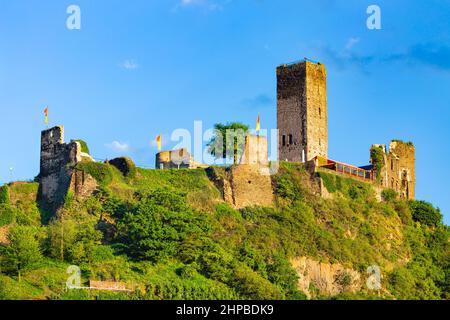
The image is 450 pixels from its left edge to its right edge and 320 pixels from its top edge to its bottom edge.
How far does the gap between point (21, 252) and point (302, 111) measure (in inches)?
1016

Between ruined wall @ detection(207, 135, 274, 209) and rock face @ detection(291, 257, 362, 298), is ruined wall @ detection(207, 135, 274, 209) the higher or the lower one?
the higher one

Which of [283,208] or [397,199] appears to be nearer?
[283,208]

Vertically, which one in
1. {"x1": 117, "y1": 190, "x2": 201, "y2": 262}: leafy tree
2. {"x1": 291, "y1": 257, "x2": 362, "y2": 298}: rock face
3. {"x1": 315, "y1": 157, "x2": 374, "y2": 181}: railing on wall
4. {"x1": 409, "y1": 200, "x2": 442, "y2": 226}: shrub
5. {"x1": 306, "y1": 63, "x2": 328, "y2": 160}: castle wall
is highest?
{"x1": 306, "y1": 63, "x2": 328, "y2": 160}: castle wall

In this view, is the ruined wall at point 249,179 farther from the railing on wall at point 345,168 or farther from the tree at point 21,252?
the tree at point 21,252

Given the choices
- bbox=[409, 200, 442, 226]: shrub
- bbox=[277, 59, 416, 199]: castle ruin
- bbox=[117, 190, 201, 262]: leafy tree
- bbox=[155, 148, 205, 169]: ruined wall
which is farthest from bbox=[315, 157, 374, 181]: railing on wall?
bbox=[117, 190, 201, 262]: leafy tree

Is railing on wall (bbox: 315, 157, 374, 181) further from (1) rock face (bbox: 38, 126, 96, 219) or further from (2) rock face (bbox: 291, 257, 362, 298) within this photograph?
(1) rock face (bbox: 38, 126, 96, 219)

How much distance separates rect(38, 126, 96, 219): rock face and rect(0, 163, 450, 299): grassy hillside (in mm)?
638

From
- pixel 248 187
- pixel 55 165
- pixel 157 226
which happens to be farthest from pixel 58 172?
pixel 248 187

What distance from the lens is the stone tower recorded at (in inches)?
3310

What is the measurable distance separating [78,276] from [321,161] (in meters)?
23.1

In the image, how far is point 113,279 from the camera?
6506 cm
